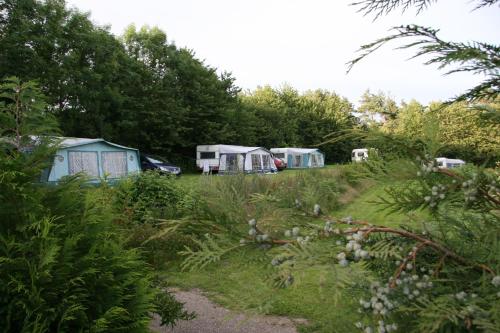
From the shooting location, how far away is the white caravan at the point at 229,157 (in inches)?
1259

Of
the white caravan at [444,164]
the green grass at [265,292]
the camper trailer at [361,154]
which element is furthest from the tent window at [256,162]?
the camper trailer at [361,154]

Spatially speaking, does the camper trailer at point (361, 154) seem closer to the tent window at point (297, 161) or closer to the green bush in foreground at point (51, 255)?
the green bush in foreground at point (51, 255)

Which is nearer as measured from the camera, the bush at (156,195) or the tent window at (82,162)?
the bush at (156,195)

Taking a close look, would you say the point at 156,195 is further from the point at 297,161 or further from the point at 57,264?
the point at 297,161

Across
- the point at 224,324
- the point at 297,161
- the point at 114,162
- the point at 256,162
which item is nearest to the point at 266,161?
the point at 256,162

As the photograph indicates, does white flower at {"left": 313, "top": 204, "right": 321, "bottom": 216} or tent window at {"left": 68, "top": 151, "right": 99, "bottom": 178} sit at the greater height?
white flower at {"left": 313, "top": 204, "right": 321, "bottom": 216}

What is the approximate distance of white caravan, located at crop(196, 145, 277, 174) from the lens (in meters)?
32.0

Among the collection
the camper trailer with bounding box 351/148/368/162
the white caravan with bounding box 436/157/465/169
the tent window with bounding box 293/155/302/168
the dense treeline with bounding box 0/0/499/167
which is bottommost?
the tent window with bounding box 293/155/302/168

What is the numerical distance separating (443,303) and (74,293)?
227 cm

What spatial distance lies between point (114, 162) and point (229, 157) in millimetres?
11785

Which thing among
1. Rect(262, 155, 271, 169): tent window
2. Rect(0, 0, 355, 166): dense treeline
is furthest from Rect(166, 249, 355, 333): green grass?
Rect(262, 155, 271, 169): tent window

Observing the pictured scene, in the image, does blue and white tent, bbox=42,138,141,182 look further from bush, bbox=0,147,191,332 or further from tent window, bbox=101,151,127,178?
bush, bbox=0,147,191,332

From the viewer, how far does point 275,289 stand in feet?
4.20

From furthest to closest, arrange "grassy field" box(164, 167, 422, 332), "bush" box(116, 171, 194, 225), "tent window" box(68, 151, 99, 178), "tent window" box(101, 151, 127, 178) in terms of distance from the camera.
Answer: "tent window" box(101, 151, 127, 178), "tent window" box(68, 151, 99, 178), "bush" box(116, 171, 194, 225), "grassy field" box(164, 167, 422, 332)
